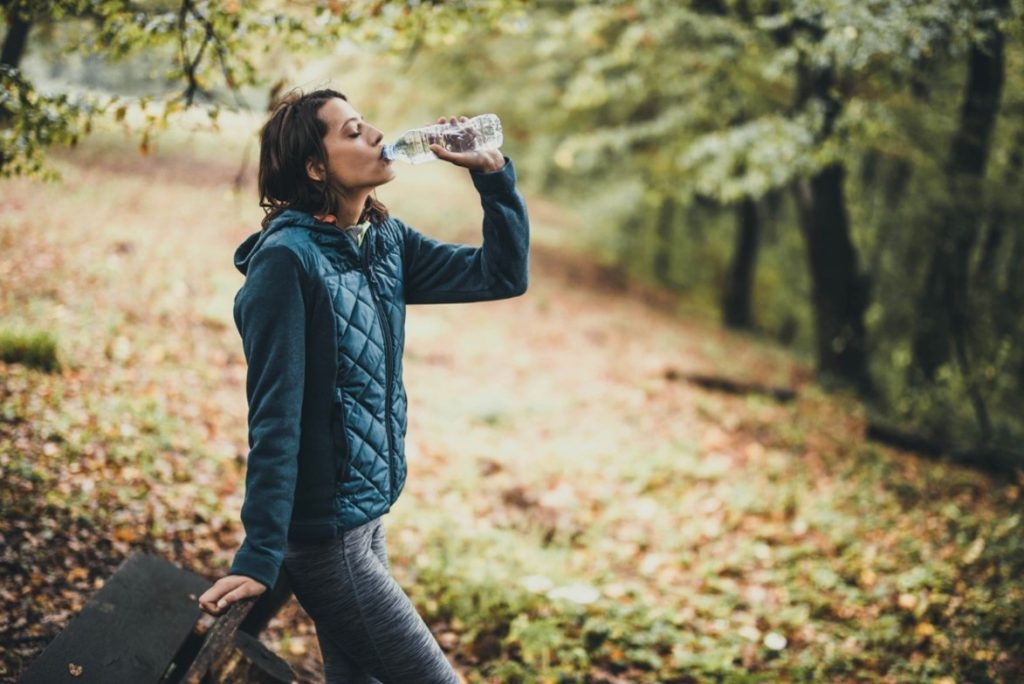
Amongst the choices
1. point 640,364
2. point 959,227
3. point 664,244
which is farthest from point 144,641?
point 664,244

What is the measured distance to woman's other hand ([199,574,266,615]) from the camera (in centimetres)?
191

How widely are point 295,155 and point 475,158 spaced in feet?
1.91

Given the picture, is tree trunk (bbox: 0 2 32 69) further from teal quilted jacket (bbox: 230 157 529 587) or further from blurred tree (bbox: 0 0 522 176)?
teal quilted jacket (bbox: 230 157 529 587)

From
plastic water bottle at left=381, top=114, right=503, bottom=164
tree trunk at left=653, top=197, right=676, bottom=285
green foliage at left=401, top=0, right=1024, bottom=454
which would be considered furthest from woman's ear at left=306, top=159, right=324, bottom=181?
tree trunk at left=653, top=197, right=676, bottom=285

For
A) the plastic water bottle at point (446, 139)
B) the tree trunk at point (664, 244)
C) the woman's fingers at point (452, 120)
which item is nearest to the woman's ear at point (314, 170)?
the plastic water bottle at point (446, 139)

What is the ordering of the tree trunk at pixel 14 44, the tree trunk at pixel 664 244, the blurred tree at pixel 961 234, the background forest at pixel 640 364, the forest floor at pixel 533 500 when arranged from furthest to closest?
the tree trunk at pixel 664 244 < the blurred tree at pixel 961 234 < the tree trunk at pixel 14 44 < the background forest at pixel 640 364 < the forest floor at pixel 533 500

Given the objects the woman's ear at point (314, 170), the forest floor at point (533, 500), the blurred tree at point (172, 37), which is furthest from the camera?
the forest floor at point (533, 500)

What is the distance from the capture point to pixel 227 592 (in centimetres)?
193

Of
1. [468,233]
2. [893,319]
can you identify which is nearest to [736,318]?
[468,233]

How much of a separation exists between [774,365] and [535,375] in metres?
4.98

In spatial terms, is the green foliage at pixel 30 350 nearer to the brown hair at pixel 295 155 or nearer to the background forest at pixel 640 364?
the background forest at pixel 640 364

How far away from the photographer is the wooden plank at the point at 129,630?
256cm

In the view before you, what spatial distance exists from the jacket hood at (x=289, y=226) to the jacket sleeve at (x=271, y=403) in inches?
5.4

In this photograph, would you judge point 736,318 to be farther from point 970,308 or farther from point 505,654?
point 505,654
